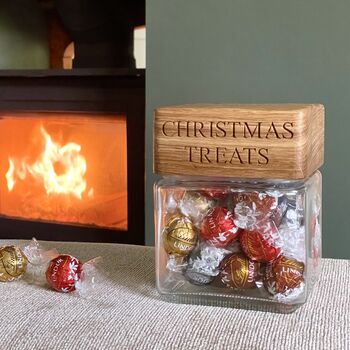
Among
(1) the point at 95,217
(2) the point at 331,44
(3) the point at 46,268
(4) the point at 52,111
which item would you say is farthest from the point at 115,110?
(3) the point at 46,268

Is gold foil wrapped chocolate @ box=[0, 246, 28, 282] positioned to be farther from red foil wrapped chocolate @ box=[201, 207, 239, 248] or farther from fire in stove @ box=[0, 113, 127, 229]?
fire in stove @ box=[0, 113, 127, 229]

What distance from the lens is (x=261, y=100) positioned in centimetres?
150

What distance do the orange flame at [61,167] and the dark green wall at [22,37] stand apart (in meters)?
0.22

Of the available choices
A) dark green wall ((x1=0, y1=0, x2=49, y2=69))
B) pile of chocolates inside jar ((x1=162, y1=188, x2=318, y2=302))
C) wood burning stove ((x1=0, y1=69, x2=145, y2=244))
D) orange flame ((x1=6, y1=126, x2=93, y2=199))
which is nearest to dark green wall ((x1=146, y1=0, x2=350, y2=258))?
wood burning stove ((x1=0, y1=69, x2=145, y2=244))

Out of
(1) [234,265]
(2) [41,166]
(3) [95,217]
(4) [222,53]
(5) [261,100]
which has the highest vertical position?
(4) [222,53]

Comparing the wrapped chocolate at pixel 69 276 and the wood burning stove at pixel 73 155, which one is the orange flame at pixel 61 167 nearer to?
the wood burning stove at pixel 73 155

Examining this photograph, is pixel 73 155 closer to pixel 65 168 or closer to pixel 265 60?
pixel 65 168

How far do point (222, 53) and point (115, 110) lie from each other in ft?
1.18

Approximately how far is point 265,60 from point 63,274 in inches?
34.5

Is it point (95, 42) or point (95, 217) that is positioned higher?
point (95, 42)

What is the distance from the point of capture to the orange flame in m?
1.93

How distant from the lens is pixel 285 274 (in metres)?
0.70

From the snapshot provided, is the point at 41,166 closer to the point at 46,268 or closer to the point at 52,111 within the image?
the point at 52,111

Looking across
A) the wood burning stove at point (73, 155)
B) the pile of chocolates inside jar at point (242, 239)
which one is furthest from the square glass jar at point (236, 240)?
the wood burning stove at point (73, 155)
